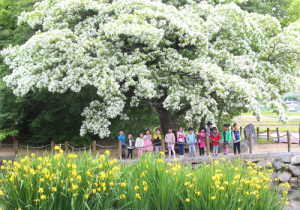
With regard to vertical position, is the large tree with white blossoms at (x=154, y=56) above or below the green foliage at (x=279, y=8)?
below

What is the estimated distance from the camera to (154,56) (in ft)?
46.8

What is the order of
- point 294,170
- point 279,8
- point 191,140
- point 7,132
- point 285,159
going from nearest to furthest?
1. point 191,140
2. point 294,170
3. point 285,159
4. point 7,132
5. point 279,8

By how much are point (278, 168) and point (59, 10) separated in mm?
11788

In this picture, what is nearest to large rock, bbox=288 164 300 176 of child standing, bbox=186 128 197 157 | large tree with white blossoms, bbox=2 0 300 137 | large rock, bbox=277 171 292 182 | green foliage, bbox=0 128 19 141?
large rock, bbox=277 171 292 182

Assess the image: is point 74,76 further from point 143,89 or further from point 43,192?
point 43,192

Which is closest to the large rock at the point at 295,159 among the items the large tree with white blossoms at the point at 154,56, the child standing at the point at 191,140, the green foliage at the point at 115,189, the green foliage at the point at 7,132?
the large tree with white blossoms at the point at 154,56

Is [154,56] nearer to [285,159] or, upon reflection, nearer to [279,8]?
[285,159]

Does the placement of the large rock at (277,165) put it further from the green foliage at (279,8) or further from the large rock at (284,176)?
the green foliage at (279,8)

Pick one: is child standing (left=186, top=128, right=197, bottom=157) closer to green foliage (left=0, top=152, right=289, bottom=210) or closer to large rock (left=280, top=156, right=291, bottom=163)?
large rock (left=280, top=156, right=291, bottom=163)

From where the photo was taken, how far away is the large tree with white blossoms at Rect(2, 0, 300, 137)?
12.3 metres

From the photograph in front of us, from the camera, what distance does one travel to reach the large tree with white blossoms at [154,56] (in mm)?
12266

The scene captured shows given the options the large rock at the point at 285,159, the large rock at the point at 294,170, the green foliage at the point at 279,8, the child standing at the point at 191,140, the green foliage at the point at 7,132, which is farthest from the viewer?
the green foliage at the point at 279,8

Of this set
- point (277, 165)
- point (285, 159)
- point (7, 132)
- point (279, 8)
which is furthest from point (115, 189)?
point (279, 8)

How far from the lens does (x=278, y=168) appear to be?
14.0 m
